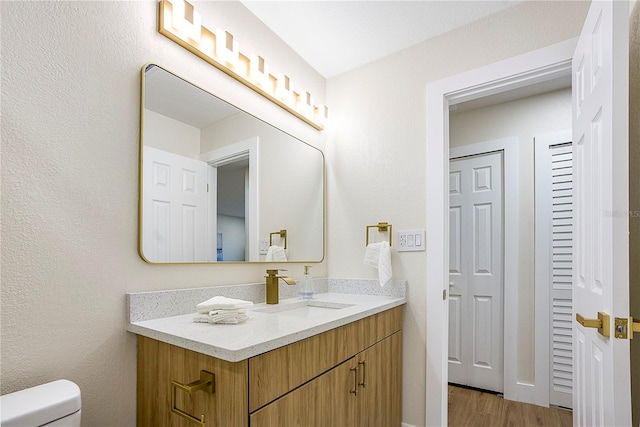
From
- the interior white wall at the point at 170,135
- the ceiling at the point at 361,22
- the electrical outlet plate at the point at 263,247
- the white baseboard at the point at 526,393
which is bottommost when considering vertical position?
the white baseboard at the point at 526,393

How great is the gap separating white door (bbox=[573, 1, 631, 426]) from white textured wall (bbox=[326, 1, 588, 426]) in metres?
0.45

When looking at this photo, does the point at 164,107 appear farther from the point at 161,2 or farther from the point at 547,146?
the point at 547,146

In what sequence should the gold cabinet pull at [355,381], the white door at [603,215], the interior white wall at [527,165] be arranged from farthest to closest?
the interior white wall at [527,165], the gold cabinet pull at [355,381], the white door at [603,215]

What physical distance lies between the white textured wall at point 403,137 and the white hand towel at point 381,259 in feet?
0.25

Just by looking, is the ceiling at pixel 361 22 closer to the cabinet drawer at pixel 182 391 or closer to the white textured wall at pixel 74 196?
the white textured wall at pixel 74 196

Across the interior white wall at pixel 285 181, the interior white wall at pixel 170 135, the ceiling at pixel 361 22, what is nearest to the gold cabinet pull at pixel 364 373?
the interior white wall at pixel 285 181

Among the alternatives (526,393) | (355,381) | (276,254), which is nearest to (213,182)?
(276,254)

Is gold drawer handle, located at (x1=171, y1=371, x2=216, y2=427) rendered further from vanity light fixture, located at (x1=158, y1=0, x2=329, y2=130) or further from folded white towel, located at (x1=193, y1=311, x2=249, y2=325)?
vanity light fixture, located at (x1=158, y1=0, x2=329, y2=130)

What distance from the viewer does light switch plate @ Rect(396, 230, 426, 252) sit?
2.07 meters

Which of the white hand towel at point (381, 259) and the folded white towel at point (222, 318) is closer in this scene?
the folded white towel at point (222, 318)

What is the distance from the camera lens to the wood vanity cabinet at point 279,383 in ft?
3.46

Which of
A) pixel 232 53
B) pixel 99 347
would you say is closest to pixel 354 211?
pixel 232 53

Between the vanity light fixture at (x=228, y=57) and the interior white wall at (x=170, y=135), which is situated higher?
the vanity light fixture at (x=228, y=57)

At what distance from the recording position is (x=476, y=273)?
2.88m
